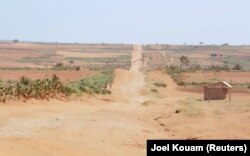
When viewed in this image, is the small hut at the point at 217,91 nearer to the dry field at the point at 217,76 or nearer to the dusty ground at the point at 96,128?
the dusty ground at the point at 96,128

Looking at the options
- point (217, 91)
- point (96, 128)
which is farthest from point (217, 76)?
point (96, 128)

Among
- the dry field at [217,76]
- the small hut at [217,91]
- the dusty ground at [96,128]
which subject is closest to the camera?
the dusty ground at [96,128]

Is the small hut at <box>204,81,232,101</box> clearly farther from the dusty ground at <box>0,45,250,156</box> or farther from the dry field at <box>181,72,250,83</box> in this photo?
the dry field at <box>181,72,250,83</box>

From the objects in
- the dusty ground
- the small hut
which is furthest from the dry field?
the dusty ground

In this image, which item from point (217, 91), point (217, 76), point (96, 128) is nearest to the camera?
point (96, 128)

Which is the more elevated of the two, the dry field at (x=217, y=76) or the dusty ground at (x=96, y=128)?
the dusty ground at (x=96, y=128)

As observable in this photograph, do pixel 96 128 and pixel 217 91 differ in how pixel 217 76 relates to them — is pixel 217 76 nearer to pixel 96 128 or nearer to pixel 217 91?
pixel 217 91

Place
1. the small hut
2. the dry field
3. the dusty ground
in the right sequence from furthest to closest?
the dry field → the small hut → the dusty ground

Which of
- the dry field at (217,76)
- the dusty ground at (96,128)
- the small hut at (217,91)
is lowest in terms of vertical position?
the dry field at (217,76)

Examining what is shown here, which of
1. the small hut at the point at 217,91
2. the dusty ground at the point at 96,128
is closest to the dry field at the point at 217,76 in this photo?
the small hut at the point at 217,91

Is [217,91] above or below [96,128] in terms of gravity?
below

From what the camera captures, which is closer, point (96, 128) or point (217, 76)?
point (96, 128)

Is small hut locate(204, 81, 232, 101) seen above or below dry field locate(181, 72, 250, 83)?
above

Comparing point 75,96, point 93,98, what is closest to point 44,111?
point 75,96
